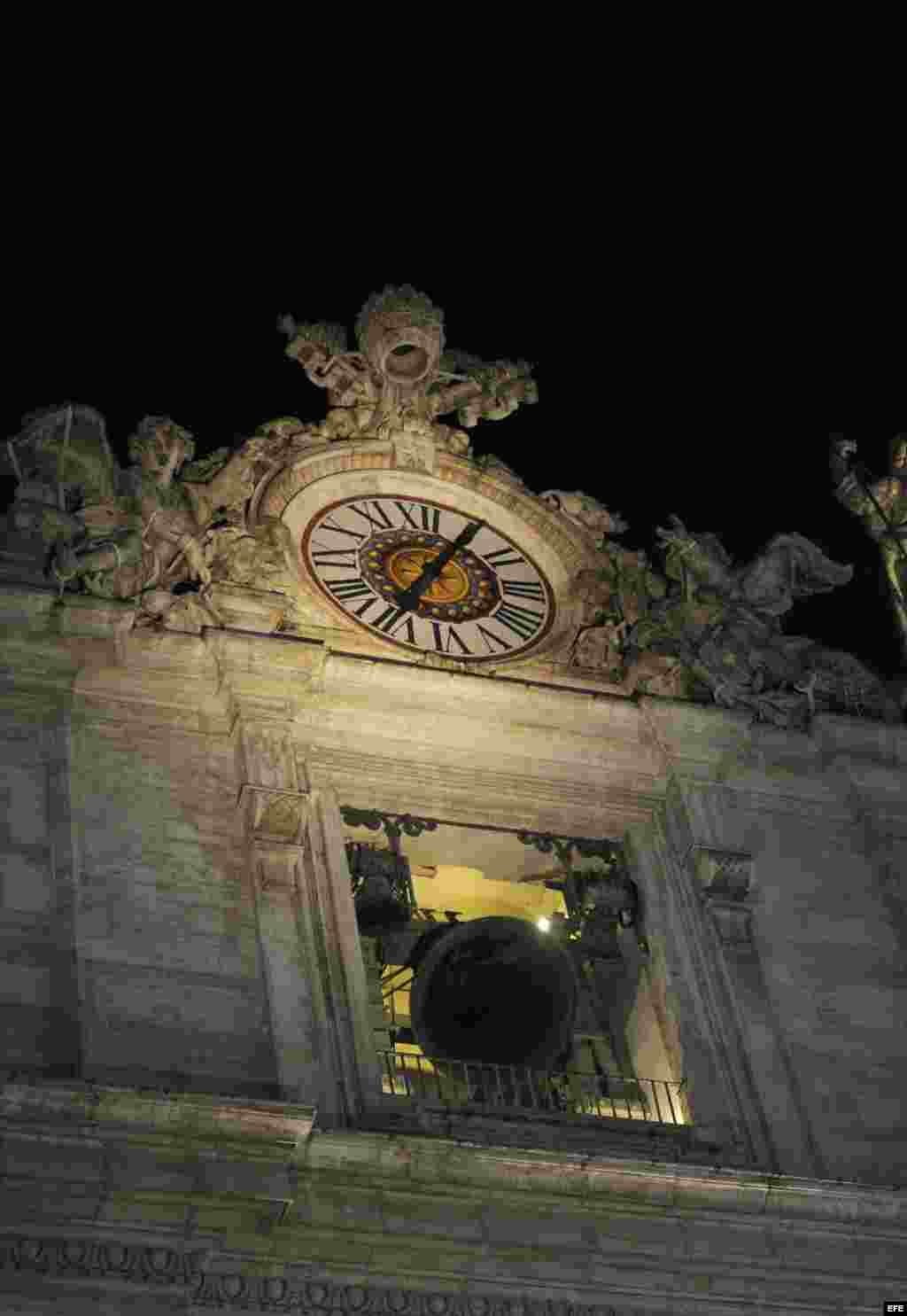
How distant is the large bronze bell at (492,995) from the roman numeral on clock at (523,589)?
347 centimetres

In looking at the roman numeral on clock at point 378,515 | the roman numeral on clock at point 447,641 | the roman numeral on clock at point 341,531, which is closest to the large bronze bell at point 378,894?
the roman numeral on clock at point 447,641

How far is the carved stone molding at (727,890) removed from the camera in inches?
648

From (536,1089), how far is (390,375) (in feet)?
19.4

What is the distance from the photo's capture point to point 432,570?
60.8 ft

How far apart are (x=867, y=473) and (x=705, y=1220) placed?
801cm

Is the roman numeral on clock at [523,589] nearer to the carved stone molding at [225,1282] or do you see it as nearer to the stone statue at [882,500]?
the stone statue at [882,500]

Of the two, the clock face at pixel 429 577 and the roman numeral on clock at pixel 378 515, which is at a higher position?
the roman numeral on clock at pixel 378 515

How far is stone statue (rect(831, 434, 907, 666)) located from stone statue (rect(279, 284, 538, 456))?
2.68 meters

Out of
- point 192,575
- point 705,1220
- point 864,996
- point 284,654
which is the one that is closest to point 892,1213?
point 705,1220

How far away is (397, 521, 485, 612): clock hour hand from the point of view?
18250 mm

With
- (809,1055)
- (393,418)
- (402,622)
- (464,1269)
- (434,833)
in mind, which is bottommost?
(464,1269)

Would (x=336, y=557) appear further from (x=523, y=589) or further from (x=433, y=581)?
(x=523, y=589)

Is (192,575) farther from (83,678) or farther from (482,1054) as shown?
(482,1054)

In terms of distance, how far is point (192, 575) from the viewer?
1756 cm
